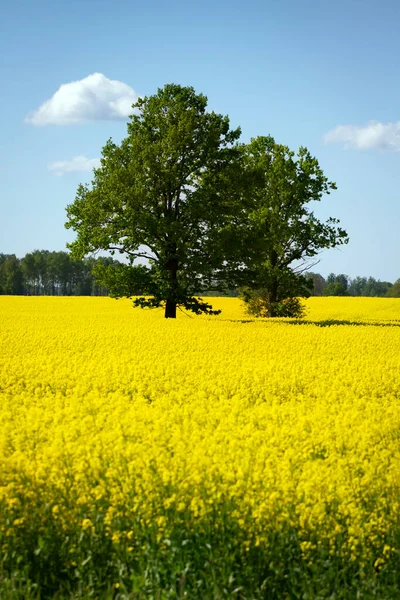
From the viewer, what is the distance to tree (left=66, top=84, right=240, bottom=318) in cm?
3106

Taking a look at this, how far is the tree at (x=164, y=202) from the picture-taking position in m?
31.1

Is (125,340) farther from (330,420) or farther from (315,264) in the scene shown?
(315,264)

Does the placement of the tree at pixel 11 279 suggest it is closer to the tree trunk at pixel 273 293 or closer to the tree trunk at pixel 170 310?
the tree trunk at pixel 273 293

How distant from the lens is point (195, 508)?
6.12 meters

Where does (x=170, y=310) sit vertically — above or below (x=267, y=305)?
below

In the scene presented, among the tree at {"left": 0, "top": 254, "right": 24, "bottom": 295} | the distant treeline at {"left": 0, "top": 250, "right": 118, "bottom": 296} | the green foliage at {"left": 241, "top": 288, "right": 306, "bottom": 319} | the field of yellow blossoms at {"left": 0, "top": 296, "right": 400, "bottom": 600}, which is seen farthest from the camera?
the distant treeline at {"left": 0, "top": 250, "right": 118, "bottom": 296}

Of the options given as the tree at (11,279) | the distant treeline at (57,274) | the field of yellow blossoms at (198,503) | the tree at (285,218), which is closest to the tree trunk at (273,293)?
the tree at (285,218)

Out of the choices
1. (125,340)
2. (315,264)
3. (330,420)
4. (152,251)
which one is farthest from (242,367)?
(315,264)

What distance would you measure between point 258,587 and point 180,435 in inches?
85.6

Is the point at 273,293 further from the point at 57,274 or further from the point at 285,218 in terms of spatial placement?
the point at 57,274

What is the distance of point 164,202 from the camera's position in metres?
32.5

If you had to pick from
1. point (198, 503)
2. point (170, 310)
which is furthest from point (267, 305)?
point (198, 503)

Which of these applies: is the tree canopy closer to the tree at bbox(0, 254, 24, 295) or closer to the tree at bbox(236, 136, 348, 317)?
the tree at bbox(236, 136, 348, 317)

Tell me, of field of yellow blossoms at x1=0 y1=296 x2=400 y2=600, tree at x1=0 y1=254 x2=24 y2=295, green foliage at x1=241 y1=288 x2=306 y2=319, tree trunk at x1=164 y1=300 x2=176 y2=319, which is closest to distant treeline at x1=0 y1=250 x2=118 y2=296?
tree at x1=0 y1=254 x2=24 y2=295
